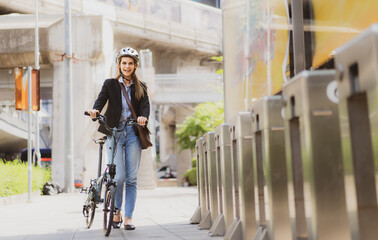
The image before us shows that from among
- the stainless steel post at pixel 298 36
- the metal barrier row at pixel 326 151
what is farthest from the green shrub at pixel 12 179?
the metal barrier row at pixel 326 151

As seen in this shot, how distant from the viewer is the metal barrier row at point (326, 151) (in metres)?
1.71

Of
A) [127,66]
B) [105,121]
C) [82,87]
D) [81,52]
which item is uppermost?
[81,52]

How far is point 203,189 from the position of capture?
5.66m

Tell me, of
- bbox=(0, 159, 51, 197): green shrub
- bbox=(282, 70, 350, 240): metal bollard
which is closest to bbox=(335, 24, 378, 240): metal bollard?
bbox=(282, 70, 350, 240): metal bollard

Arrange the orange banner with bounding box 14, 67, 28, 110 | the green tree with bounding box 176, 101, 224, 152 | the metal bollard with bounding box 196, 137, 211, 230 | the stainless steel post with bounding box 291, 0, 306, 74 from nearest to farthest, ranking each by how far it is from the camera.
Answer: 1. the stainless steel post with bounding box 291, 0, 306, 74
2. the metal bollard with bounding box 196, 137, 211, 230
3. the orange banner with bounding box 14, 67, 28, 110
4. the green tree with bounding box 176, 101, 224, 152

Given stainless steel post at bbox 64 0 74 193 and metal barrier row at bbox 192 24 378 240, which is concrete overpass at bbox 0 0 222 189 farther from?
metal barrier row at bbox 192 24 378 240

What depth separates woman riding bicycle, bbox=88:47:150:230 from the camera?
217 inches

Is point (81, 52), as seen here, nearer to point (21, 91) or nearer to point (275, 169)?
point (21, 91)

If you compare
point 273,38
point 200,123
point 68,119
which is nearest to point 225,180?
point 273,38

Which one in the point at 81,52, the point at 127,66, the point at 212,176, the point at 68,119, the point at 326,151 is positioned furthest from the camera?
the point at 81,52

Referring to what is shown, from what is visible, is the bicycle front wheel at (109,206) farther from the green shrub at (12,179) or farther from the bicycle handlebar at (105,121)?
the green shrub at (12,179)

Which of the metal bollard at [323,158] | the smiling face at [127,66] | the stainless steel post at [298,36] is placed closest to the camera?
the metal bollard at [323,158]

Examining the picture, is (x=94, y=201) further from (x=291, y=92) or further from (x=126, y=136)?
(x=291, y=92)

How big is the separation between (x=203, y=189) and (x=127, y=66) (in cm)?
154
